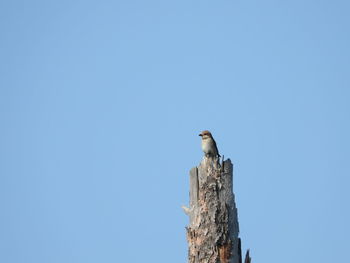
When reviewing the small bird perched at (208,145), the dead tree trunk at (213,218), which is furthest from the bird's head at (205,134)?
the dead tree trunk at (213,218)

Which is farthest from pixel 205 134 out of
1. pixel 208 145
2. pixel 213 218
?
pixel 213 218

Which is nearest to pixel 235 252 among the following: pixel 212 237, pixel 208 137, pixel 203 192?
pixel 212 237

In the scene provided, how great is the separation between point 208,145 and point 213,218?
207 cm

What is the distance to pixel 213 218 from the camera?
851cm

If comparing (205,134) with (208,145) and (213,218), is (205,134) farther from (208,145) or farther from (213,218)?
(213,218)

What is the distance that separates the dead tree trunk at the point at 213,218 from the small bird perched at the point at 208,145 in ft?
2.42

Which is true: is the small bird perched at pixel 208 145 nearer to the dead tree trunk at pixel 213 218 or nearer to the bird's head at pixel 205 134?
the bird's head at pixel 205 134

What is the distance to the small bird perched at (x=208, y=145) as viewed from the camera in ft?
32.1

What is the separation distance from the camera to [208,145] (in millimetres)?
10242

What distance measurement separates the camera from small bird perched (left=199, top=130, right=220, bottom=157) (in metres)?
9.77

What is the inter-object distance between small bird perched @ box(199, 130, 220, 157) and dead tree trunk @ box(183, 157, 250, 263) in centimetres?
74

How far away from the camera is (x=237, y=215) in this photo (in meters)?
8.68

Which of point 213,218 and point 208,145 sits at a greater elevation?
point 208,145

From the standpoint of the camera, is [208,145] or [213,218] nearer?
[213,218]
